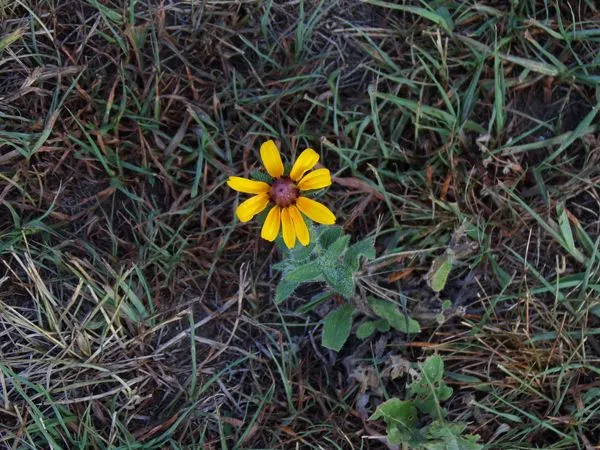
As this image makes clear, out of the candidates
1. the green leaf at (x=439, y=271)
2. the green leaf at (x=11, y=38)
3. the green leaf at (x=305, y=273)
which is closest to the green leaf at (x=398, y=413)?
the green leaf at (x=439, y=271)

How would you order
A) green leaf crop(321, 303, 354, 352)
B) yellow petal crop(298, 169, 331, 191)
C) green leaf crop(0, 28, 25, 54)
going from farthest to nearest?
green leaf crop(0, 28, 25, 54)
green leaf crop(321, 303, 354, 352)
yellow petal crop(298, 169, 331, 191)

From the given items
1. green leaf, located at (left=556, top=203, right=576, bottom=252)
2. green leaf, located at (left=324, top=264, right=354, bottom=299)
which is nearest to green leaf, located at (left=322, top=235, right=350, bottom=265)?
green leaf, located at (left=324, top=264, right=354, bottom=299)

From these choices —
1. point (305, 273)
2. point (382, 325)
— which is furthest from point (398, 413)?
point (305, 273)

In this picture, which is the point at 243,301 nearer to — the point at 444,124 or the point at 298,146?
the point at 298,146

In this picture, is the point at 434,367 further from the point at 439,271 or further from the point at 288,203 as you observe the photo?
the point at 288,203

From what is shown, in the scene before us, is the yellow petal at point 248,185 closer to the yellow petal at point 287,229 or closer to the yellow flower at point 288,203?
the yellow flower at point 288,203

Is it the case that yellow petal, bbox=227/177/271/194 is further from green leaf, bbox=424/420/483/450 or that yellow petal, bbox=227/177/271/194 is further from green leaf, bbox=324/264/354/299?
green leaf, bbox=424/420/483/450
